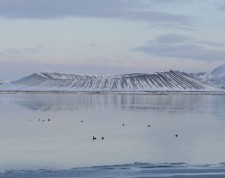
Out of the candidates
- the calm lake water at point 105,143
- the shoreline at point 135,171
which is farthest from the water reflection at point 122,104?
the shoreline at point 135,171

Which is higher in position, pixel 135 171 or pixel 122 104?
pixel 122 104

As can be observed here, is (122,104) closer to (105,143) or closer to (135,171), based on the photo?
(105,143)

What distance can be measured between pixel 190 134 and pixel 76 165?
38.0 feet

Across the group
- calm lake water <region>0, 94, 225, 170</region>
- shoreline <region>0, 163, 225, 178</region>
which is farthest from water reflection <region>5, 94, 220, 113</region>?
shoreline <region>0, 163, 225, 178</region>

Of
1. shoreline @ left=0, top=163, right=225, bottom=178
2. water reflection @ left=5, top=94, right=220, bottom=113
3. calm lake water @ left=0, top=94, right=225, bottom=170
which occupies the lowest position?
shoreline @ left=0, top=163, right=225, bottom=178

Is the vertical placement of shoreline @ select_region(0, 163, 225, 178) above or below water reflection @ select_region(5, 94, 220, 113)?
below

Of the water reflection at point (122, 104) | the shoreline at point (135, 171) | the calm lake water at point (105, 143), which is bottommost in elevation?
the shoreline at point (135, 171)

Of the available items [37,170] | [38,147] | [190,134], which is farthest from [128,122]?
[37,170]

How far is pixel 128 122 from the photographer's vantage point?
36.4m

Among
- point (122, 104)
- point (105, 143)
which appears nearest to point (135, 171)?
point (105, 143)

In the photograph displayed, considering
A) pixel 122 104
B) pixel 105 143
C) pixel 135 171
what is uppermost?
pixel 122 104

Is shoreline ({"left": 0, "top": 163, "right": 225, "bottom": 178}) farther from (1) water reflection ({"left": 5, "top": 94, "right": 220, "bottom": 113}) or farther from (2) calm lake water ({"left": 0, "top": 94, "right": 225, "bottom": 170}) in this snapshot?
(1) water reflection ({"left": 5, "top": 94, "right": 220, "bottom": 113})

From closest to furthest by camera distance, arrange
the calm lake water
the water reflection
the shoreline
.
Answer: the shoreline
the calm lake water
the water reflection

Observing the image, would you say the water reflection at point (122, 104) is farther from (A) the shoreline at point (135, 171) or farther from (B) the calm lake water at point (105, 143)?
(A) the shoreline at point (135, 171)
